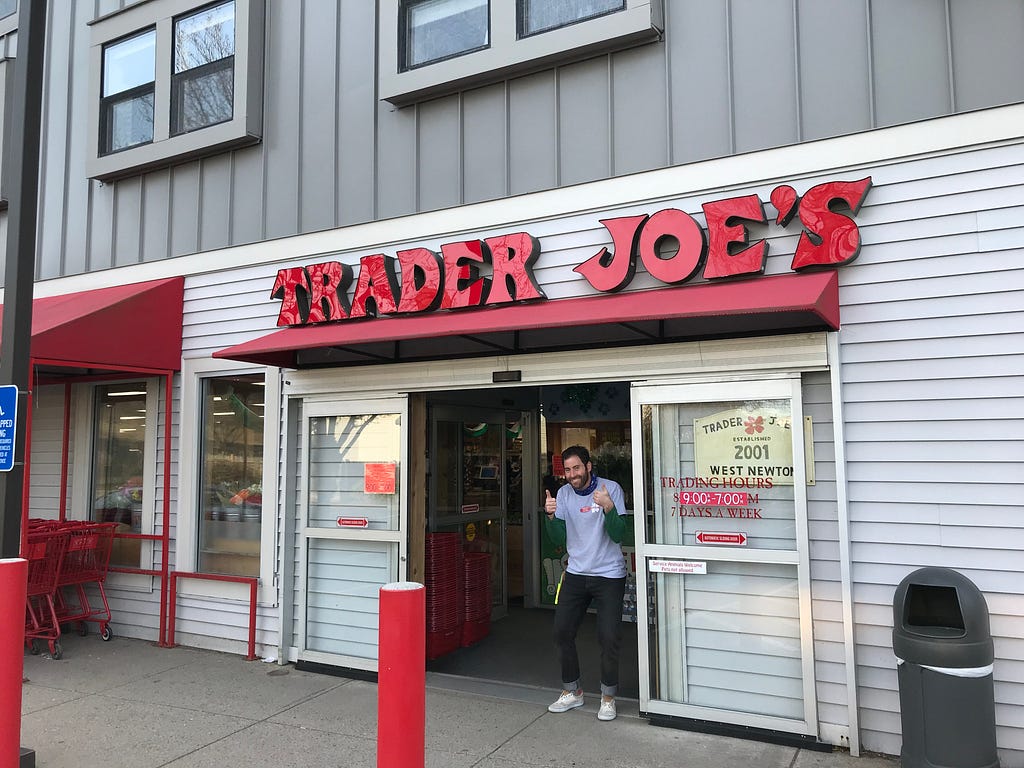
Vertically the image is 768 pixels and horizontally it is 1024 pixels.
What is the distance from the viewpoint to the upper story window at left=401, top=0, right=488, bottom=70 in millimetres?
6434

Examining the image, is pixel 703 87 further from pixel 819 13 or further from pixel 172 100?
pixel 172 100

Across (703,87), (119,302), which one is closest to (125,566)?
(119,302)

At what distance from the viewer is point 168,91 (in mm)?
8023

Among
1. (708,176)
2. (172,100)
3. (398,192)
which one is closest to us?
(708,176)

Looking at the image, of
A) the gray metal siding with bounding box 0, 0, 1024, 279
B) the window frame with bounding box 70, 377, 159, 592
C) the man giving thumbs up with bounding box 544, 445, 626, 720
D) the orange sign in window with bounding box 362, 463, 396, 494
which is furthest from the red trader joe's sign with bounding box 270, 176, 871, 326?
the window frame with bounding box 70, 377, 159, 592

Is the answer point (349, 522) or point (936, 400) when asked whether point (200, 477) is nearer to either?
point (349, 522)

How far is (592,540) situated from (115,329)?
4.75 m

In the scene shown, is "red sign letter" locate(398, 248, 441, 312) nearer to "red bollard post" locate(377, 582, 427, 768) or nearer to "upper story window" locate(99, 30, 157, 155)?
"red bollard post" locate(377, 582, 427, 768)

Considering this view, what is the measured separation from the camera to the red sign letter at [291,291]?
22.3 ft

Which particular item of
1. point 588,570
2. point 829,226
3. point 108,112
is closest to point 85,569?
point 108,112

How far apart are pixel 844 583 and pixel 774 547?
47 cm

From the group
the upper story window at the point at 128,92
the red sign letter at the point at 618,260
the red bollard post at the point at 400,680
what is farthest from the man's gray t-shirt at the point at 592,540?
the upper story window at the point at 128,92

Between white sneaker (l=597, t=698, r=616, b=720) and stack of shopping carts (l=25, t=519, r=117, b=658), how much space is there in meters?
4.95

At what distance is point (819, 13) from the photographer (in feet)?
16.5
